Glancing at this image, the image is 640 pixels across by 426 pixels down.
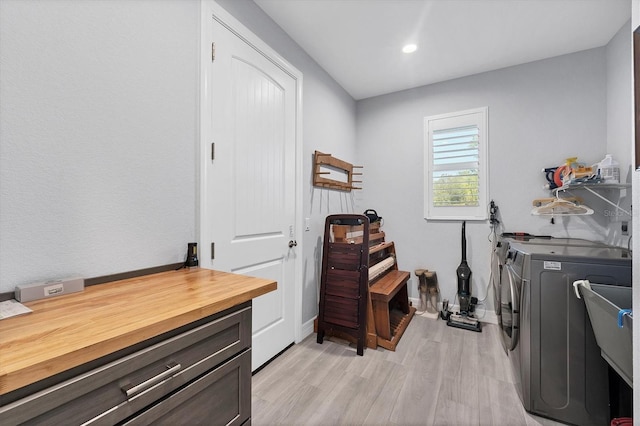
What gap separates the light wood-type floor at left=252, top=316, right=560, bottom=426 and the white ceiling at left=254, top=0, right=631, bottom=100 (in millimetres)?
2768

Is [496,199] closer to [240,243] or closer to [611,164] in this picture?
[611,164]

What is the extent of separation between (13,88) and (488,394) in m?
2.88

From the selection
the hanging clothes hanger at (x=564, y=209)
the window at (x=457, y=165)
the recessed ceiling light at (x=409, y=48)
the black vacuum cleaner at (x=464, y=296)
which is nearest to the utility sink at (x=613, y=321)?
→ the hanging clothes hanger at (x=564, y=209)

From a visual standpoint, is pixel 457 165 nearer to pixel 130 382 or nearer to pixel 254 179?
pixel 254 179

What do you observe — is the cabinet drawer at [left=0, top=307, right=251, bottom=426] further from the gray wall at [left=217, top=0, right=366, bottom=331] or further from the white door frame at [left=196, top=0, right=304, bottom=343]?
the gray wall at [left=217, top=0, right=366, bottom=331]

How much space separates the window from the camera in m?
3.08

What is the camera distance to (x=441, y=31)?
2.38 meters

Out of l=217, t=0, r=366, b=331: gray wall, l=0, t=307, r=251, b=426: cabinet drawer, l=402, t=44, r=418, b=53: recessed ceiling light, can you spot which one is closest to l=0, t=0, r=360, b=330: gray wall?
l=0, t=307, r=251, b=426: cabinet drawer

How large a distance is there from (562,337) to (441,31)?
2.45m

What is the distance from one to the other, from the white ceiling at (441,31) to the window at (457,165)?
542mm

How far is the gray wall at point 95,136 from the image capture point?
0.99 metres

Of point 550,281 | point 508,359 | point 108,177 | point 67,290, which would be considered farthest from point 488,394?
point 108,177

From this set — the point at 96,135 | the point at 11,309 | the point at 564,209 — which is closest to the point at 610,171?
the point at 564,209

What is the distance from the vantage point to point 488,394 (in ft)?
5.98
